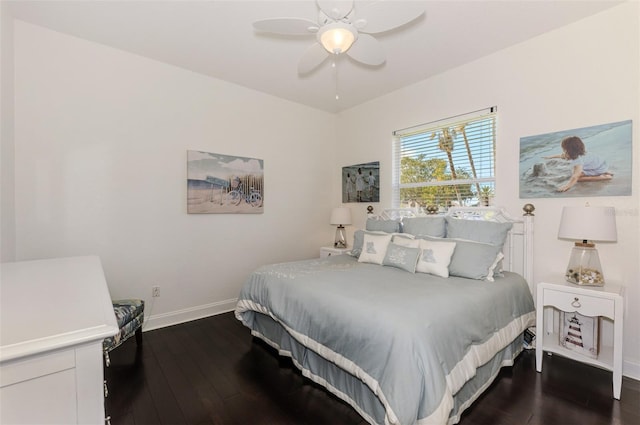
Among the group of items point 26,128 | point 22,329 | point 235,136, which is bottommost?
point 22,329

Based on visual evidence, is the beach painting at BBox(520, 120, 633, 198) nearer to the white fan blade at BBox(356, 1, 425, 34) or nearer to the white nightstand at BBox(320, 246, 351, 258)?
the white fan blade at BBox(356, 1, 425, 34)

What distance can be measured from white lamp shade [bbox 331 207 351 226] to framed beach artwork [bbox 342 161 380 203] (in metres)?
0.28

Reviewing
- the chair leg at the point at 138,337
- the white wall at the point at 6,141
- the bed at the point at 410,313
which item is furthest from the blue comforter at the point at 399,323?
the white wall at the point at 6,141

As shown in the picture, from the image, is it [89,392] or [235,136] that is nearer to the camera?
[89,392]

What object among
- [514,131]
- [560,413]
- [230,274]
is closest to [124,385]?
[230,274]

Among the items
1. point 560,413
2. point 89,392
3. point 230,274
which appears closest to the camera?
point 89,392

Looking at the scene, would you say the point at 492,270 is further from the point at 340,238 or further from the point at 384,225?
the point at 340,238

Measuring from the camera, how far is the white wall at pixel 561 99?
7.16 feet

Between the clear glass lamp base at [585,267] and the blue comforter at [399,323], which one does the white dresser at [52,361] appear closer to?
the blue comforter at [399,323]

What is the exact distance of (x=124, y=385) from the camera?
6.81ft

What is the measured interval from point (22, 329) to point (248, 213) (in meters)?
2.99

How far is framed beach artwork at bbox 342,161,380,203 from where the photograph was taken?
407 cm

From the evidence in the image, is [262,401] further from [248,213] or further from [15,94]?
[15,94]

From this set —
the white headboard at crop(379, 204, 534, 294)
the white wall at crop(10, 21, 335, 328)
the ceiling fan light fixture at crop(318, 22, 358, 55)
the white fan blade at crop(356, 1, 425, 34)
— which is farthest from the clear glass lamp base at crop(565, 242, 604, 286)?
the white wall at crop(10, 21, 335, 328)
